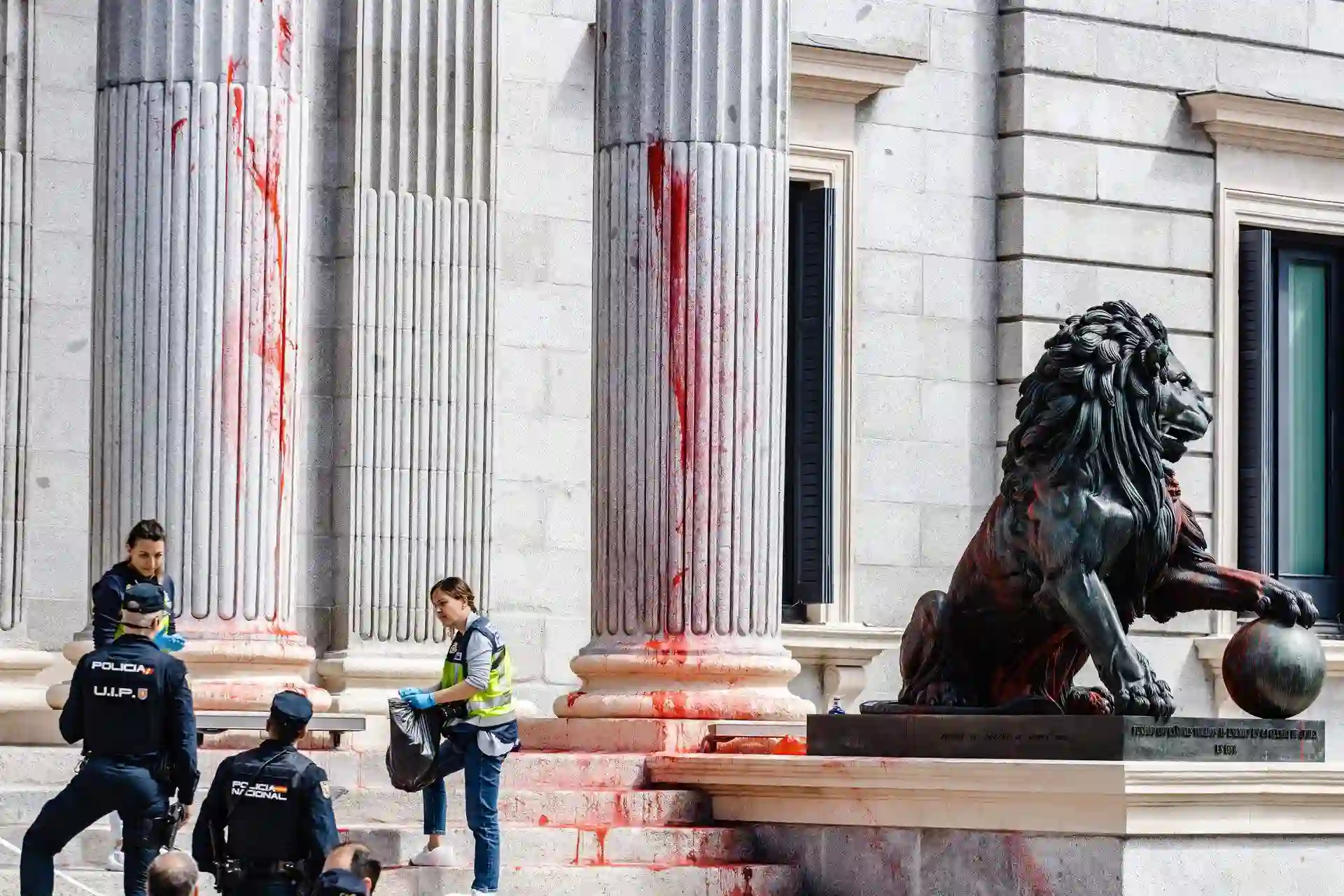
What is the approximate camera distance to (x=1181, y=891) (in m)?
15.2

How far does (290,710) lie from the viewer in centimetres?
1203

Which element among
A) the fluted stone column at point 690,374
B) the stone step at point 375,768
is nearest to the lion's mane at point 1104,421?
the fluted stone column at point 690,374

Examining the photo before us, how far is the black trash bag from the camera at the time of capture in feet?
51.7

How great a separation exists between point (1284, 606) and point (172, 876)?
786 cm

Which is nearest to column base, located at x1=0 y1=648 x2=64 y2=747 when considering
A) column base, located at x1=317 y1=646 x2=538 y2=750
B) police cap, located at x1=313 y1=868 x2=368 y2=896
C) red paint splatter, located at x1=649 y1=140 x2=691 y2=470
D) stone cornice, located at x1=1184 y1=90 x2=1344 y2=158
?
column base, located at x1=317 y1=646 x2=538 y2=750

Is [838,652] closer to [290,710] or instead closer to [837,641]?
[837,641]

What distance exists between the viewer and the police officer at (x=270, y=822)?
38.8 feet

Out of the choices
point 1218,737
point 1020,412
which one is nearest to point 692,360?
point 1020,412

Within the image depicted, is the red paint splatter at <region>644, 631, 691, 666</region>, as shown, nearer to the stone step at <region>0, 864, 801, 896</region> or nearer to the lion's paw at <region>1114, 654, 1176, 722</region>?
the stone step at <region>0, 864, 801, 896</region>

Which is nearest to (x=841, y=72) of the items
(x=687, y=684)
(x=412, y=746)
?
(x=687, y=684)

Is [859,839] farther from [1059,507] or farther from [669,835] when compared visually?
[1059,507]

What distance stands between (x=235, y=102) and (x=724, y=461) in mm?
3905

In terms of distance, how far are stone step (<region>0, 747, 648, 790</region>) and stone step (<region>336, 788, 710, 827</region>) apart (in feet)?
0.77

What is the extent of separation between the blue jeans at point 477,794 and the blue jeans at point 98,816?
2.46m
